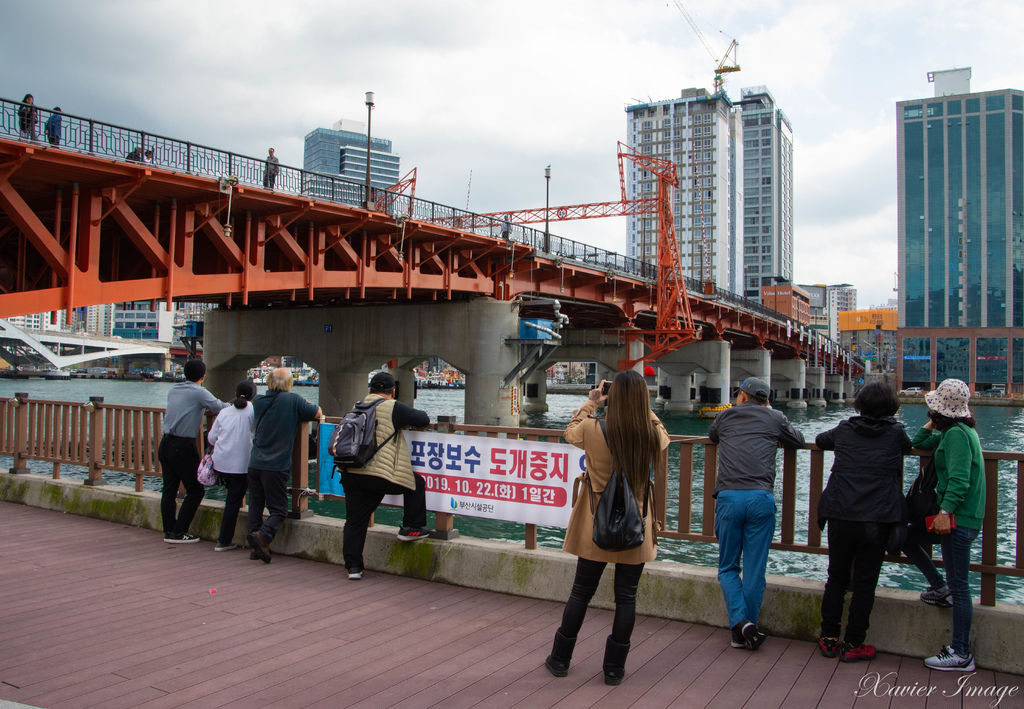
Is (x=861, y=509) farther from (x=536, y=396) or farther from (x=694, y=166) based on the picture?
(x=694, y=166)

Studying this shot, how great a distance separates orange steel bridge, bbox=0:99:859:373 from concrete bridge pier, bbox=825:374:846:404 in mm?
89407

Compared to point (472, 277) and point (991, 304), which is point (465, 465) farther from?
point (991, 304)

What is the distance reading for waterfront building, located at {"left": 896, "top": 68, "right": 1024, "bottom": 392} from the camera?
17400 cm

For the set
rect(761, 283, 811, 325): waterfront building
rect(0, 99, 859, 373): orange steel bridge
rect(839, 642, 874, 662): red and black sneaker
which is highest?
rect(761, 283, 811, 325): waterfront building

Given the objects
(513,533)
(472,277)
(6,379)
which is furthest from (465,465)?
(6,379)

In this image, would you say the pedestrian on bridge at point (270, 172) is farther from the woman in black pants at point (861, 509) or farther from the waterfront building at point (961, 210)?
the waterfront building at point (961, 210)

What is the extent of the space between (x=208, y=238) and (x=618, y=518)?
69.6 ft

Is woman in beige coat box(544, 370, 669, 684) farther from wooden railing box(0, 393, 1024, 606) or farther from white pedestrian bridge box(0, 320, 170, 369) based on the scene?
white pedestrian bridge box(0, 320, 170, 369)

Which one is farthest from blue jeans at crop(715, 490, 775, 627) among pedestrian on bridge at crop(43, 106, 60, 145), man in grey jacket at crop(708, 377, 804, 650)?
pedestrian on bridge at crop(43, 106, 60, 145)

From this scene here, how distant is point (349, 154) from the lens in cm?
10969

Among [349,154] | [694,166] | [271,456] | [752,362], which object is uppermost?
[694,166]

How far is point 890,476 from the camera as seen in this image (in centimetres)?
496

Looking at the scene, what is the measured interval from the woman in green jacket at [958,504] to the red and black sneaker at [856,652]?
1.12 ft

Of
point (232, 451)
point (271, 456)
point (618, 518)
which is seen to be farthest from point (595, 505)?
point (232, 451)
